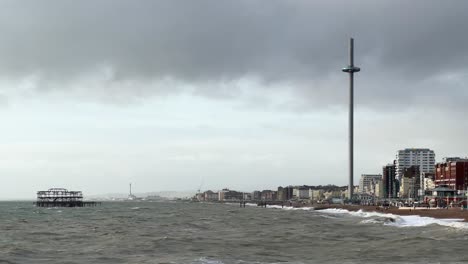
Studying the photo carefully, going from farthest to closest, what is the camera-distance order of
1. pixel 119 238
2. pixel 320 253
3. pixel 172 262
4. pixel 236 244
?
pixel 119 238 < pixel 236 244 < pixel 320 253 < pixel 172 262

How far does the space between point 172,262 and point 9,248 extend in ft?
58.0

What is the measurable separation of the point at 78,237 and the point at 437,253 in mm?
35149

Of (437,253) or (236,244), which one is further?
(236,244)

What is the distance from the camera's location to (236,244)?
51.0 meters

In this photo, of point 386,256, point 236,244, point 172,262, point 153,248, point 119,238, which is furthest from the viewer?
point 119,238

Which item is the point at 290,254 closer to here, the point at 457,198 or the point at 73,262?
the point at 73,262

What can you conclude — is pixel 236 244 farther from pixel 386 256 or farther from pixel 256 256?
pixel 386 256

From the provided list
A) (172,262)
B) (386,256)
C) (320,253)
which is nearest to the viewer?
(172,262)

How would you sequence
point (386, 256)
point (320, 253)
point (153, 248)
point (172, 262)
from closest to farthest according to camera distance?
point (172, 262), point (386, 256), point (320, 253), point (153, 248)

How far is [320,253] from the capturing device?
1710 inches

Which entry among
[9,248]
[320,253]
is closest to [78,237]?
[9,248]

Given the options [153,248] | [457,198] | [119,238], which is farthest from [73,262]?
[457,198]

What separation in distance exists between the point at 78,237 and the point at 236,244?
60.4 ft

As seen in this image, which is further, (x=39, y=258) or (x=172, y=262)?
(x=39, y=258)
